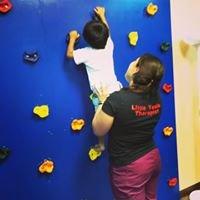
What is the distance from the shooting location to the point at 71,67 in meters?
1.68

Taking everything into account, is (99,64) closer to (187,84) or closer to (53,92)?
(53,92)

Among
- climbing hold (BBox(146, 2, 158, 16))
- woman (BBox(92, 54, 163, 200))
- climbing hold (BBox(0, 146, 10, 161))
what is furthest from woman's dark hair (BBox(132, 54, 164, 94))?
climbing hold (BBox(0, 146, 10, 161))

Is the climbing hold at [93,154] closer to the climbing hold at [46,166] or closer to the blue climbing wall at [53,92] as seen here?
the blue climbing wall at [53,92]

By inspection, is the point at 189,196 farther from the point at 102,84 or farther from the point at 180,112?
the point at 102,84

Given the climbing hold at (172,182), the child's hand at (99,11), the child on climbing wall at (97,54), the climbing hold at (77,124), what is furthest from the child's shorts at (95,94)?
the climbing hold at (172,182)

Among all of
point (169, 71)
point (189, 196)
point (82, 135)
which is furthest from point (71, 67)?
point (189, 196)

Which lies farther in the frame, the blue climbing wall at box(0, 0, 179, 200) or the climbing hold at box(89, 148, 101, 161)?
the climbing hold at box(89, 148, 101, 161)

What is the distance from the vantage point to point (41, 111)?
1615 mm

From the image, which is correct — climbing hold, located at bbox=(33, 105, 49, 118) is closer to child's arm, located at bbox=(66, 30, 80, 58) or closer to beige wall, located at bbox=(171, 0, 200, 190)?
child's arm, located at bbox=(66, 30, 80, 58)

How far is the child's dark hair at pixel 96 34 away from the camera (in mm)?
1591

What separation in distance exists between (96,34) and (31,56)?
298 mm

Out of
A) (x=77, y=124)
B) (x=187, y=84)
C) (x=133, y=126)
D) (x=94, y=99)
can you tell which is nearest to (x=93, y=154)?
(x=77, y=124)

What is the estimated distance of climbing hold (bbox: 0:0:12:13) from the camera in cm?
145

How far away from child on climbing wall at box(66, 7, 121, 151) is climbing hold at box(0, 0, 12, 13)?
30 cm
